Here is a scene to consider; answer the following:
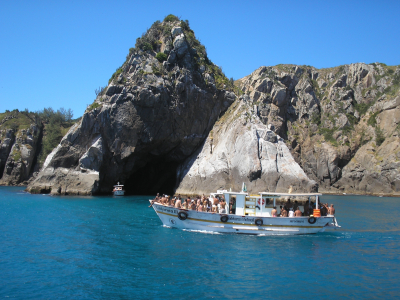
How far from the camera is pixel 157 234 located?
2462 cm

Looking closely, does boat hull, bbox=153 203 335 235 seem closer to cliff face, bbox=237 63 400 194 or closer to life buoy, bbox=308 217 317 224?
life buoy, bbox=308 217 317 224

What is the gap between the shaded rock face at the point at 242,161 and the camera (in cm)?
4850

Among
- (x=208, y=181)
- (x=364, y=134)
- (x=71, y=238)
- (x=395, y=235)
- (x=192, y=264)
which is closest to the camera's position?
(x=192, y=264)

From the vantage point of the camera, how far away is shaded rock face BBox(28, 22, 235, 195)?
5547cm

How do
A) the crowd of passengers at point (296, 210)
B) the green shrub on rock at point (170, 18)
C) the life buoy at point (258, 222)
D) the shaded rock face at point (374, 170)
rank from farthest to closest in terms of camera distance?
the shaded rock face at point (374, 170)
the green shrub on rock at point (170, 18)
the crowd of passengers at point (296, 210)
the life buoy at point (258, 222)

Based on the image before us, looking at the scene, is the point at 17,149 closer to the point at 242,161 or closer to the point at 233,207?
the point at 242,161

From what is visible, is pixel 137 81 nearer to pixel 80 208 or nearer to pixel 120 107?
pixel 120 107

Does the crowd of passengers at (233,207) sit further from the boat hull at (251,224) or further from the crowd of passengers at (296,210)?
the boat hull at (251,224)

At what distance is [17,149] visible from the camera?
89.8 metres

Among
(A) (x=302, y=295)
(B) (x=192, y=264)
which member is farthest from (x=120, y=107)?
(A) (x=302, y=295)

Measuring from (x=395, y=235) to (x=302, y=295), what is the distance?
1695 centimetres

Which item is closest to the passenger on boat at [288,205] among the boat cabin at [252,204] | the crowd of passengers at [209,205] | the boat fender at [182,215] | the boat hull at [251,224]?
the boat cabin at [252,204]

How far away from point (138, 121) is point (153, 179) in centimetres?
1989

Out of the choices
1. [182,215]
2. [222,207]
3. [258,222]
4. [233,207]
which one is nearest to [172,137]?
[182,215]
